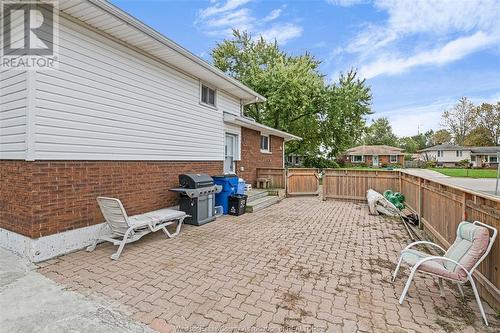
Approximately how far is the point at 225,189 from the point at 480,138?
216ft

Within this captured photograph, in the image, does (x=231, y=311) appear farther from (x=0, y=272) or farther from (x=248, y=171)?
(x=248, y=171)

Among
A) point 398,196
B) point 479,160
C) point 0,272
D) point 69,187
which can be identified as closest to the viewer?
point 0,272

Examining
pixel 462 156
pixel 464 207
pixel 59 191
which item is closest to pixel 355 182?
pixel 464 207

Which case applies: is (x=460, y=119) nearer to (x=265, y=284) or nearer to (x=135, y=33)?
(x=135, y=33)

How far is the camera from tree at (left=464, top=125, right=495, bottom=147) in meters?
51.1

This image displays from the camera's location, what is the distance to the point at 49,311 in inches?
106

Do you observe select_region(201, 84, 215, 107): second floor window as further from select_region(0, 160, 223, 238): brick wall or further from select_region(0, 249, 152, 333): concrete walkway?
select_region(0, 249, 152, 333): concrete walkway

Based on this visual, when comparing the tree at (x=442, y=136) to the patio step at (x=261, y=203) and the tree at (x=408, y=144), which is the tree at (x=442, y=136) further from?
the patio step at (x=261, y=203)

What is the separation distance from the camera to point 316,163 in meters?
26.6

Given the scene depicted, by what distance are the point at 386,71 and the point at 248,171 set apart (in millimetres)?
14442

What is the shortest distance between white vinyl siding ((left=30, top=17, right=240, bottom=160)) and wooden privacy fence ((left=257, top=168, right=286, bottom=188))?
5956 mm

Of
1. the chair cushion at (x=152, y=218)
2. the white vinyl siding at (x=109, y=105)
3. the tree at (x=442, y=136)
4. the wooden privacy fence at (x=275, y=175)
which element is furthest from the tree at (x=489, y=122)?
the chair cushion at (x=152, y=218)

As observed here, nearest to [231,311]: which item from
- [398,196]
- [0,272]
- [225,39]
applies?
[0,272]

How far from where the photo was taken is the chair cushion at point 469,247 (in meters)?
2.82
